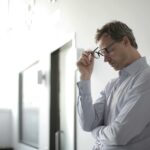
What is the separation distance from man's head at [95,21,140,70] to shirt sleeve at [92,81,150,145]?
0.59ft

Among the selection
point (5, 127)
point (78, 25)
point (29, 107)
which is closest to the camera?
point (78, 25)

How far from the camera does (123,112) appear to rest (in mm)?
1367

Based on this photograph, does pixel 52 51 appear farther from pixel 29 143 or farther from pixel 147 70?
pixel 147 70

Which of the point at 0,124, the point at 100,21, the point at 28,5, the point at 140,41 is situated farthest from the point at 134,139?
the point at 0,124

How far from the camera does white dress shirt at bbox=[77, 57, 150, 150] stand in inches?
52.9

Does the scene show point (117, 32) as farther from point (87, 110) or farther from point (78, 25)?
point (78, 25)

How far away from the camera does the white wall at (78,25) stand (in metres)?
1.96

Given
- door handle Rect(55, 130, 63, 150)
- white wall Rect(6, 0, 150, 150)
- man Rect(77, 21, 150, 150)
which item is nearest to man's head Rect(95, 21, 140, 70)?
man Rect(77, 21, 150, 150)

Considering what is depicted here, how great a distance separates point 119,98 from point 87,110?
0.19 m

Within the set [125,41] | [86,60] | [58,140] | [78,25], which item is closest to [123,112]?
[125,41]

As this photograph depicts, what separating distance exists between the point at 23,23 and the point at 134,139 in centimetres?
391

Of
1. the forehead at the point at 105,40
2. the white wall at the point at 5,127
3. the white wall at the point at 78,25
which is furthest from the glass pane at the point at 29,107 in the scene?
the forehead at the point at 105,40

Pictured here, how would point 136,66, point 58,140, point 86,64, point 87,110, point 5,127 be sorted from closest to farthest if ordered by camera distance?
1. point 136,66
2. point 87,110
3. point 86,64
4. point 58,140
5. point 5,127

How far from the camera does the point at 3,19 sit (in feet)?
19.5
